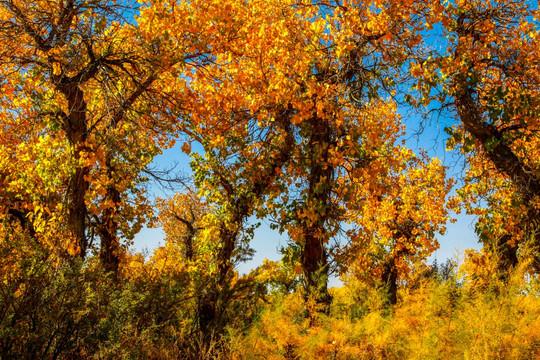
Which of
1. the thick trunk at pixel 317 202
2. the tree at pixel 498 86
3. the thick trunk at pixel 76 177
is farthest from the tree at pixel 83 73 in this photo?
the tree at pixel 498 86

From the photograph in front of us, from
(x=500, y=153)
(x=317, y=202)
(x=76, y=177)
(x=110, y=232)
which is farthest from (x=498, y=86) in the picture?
(x=110, y=232)

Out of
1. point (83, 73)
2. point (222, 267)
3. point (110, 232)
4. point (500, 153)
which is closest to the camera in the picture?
point (83, 73)

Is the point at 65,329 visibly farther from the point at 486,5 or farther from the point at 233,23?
the point at 486,5

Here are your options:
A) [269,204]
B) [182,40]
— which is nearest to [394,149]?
[269,204]

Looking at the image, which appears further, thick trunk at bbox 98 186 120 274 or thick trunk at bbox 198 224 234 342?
thick trunk at bbox 98 186 120 274

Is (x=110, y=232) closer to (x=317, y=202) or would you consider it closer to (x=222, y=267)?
(x=222, y=267)

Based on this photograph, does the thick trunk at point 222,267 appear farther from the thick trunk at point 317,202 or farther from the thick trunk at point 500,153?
the thick trunk at point 500,153

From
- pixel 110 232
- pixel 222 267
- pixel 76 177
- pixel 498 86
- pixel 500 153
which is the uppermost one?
pixel 498 86

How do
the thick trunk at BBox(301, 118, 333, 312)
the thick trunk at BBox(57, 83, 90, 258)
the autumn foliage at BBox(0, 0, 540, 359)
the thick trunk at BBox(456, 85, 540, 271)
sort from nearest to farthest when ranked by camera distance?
the autumn foliage at BBox(0, 0, 540, 359) → the thick trunk at BBox(57, 83, 90, 258) → the thick trunk at BBox(301, 118, 333, 312) → the thick trunk at BBox(456, 85, 540, 271)

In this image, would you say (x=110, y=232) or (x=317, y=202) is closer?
(x=317, y=202)

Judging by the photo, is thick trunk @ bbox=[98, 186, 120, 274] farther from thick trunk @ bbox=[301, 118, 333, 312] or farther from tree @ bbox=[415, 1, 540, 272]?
tree @ bbox=[415, 1, 540, 272]

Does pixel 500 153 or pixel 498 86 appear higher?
pixel 498 86

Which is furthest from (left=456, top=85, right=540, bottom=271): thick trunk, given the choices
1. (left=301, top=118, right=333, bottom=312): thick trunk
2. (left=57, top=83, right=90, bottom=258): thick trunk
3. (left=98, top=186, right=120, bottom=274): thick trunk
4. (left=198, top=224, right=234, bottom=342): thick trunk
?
(left=98, top=186, right=120, bottom=274): thick trunk

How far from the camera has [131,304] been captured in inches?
215
